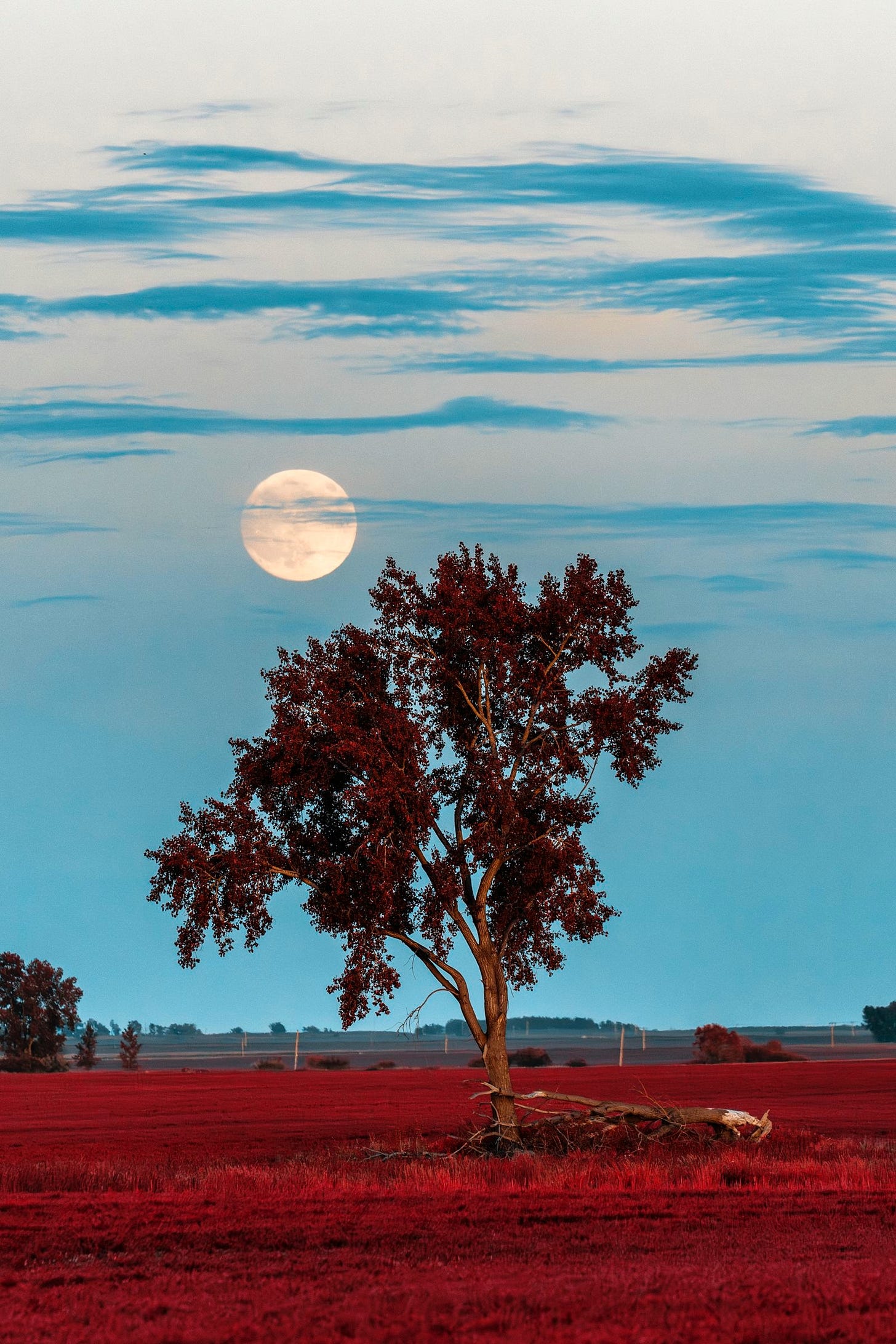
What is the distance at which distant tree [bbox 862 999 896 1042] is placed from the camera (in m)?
158

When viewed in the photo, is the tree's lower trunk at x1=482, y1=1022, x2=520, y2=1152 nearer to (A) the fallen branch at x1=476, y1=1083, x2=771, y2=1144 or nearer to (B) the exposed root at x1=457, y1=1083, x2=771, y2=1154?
(B) the exposed root at x1=457, y1=1083, x2=771, y2=1154

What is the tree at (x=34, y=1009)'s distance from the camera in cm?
8806

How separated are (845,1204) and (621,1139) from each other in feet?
23.1

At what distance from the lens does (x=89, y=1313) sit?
1063cm

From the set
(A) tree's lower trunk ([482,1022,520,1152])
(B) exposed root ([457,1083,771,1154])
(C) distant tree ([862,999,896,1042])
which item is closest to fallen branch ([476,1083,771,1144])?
(B) exposed root ([457,1083,771,1154])

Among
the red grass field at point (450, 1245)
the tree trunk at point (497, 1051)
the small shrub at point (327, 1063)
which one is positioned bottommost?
the red grass field at point (450, 1245)

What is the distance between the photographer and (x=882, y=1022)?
160m

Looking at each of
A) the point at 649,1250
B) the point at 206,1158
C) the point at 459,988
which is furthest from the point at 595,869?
the point at 649,1250

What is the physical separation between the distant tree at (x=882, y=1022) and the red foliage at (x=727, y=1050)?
63447 millimetres

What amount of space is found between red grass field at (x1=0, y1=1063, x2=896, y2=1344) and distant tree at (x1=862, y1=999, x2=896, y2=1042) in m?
137

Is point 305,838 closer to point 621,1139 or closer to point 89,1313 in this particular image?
point 621,1139

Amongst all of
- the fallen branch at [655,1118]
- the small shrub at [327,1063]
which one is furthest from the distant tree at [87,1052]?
the fallen branch at [655,1118]

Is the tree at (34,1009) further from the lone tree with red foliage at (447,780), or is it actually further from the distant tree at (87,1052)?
the lone tree with red foliage at (447,780)

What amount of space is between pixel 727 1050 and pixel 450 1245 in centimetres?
8658
